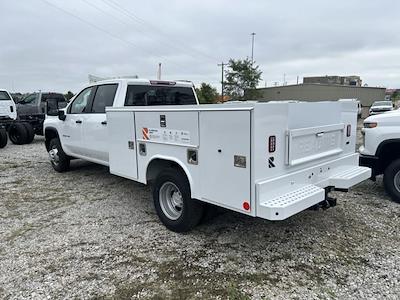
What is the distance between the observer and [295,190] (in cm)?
357

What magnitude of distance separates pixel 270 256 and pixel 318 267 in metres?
0.51

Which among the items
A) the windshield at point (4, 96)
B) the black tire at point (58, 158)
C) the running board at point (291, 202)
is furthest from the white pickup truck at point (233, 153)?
the windshield at point (4, 96)

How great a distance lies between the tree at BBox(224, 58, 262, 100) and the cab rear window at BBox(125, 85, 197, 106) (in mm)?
40366

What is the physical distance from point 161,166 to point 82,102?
300 cm

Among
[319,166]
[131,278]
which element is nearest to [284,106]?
[319,166]

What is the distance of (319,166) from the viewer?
13.0 feet

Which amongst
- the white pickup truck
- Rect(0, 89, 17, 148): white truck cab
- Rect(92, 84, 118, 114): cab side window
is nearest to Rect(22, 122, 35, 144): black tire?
Rect(0, 89, 17, 148): white truck cab

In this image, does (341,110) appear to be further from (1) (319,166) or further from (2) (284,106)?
(2) (284,106)

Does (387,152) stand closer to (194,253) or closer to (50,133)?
(194,253)

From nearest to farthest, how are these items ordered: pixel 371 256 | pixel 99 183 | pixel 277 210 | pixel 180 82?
1. pixel 277 210
2. pixel 371 256
3. pixel 180 82
4. pixel 99 183

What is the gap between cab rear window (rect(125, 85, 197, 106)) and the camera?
5.69 m

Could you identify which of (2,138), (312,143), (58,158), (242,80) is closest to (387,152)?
(312,143)

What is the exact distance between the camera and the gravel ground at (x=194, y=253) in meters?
3.18

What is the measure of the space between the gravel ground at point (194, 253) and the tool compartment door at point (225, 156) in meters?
0.73
